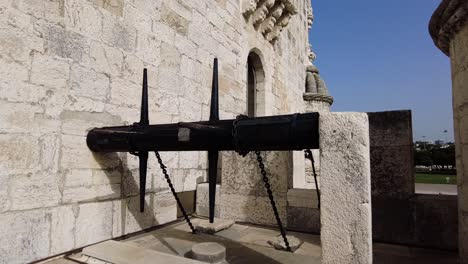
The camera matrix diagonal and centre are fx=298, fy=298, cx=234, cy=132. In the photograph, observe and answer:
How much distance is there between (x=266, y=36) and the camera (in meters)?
6.51

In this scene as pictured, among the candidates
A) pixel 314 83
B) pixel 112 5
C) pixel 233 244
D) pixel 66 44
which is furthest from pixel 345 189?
pixel 314 83

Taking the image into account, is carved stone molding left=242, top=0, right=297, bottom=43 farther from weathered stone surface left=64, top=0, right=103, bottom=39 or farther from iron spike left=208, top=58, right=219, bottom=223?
iron spike left=208, top=58, right=219, bottom=223

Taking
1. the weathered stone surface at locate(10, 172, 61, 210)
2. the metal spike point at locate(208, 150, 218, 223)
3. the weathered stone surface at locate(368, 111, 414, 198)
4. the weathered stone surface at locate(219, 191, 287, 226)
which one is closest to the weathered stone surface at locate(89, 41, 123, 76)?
the weathered stone surface at locate(10, 172, 61, 210)

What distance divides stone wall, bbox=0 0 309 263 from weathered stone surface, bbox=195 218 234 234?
1.51 feet

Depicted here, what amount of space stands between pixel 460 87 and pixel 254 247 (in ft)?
6.78

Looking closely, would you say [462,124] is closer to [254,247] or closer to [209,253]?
[254,247]

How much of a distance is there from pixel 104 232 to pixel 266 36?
5.19 meters

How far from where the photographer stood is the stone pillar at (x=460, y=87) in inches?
83.4

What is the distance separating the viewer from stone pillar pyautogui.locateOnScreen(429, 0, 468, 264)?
6.95ft

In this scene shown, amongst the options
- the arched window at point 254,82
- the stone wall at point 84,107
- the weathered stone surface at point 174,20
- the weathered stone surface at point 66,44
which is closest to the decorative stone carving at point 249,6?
the arched window at point 254,82

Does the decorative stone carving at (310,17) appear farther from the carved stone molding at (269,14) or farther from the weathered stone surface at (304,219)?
the weathered stone surface at (304,219)

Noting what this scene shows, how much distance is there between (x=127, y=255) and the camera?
7.36 feet

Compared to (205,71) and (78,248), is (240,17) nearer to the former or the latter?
(205,71)

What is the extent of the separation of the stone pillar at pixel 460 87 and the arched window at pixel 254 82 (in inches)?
166
